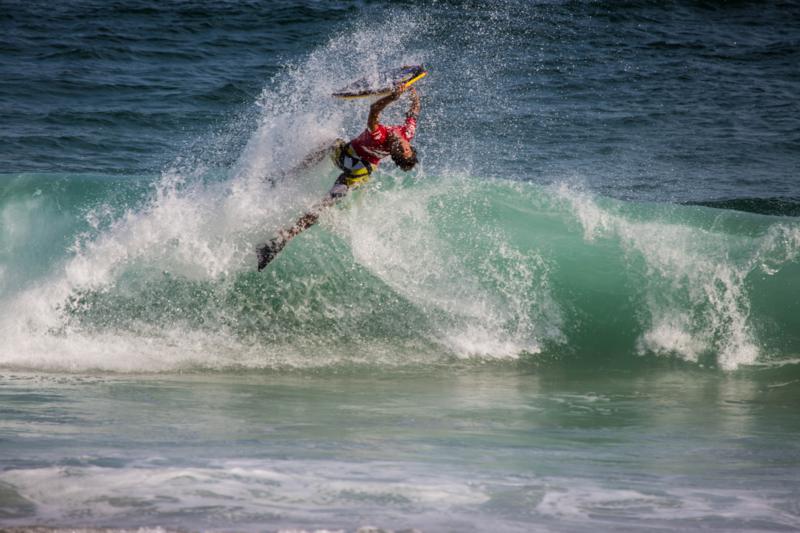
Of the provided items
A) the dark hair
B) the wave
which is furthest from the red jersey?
the wave

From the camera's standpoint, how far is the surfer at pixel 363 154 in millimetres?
7438

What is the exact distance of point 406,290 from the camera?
8758mm

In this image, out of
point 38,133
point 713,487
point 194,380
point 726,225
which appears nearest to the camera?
point 713,487

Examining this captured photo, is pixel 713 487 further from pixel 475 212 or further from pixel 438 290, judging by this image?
pixel 475 212

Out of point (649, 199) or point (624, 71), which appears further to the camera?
point (624, 71)

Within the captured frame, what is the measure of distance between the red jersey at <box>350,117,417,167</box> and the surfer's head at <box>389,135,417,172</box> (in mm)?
70

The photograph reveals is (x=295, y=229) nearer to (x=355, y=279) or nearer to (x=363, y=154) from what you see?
(x=363, y=154)

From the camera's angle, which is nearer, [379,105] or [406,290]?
[379,105]

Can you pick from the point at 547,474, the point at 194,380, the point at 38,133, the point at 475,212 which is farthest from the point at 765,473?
the point at 38,133

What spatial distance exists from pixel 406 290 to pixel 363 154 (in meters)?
1.67

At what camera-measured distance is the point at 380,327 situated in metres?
8.52

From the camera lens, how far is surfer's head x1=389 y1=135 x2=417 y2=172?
743 centimetres

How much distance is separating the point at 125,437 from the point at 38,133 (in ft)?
38.0

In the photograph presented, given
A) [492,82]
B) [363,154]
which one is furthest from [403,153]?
[492,82]
